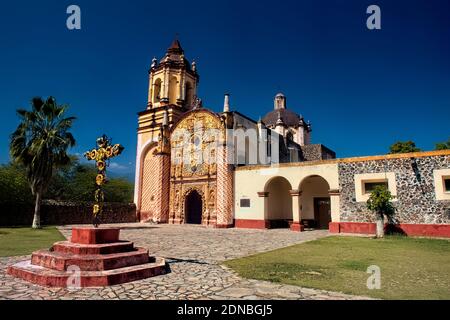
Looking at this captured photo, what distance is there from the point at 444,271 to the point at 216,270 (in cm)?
468

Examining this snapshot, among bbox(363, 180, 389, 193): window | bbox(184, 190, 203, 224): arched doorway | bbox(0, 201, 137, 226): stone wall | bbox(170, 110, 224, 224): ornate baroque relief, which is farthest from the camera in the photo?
bbox(184, 190, 203, 224): arched doorway

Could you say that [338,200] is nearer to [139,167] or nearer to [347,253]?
[347,253]

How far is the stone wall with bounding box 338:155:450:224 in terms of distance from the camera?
13.0m

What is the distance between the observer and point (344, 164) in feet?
51.7

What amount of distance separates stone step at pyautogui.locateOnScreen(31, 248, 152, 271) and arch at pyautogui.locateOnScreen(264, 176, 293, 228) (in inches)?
530

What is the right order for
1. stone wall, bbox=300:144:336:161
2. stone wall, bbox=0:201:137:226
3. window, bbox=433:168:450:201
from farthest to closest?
stone wall, bbox=300:144:336:161
stone wall, bbox=0:201:137:226
window, bbox=433:168:450:201

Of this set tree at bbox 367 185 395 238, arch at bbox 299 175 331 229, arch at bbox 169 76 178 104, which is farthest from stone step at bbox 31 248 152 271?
arch at bbox 169 76 178 104

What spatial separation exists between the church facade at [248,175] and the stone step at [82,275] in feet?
40.2

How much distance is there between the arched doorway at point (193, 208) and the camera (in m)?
23.0

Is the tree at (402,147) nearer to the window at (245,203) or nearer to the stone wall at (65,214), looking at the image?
the window at (245,203)

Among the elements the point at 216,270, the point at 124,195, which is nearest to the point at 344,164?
the point at 216,270

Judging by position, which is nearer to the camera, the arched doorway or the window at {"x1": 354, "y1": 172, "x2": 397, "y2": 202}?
the window at {"x1": 354, "y1": 172, "x2": 397, "y2": 202}

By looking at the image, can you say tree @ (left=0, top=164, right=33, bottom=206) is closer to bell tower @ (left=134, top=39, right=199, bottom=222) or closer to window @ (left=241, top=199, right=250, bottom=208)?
bell tower @ (left=134, top=39, right=199, bottom=222)

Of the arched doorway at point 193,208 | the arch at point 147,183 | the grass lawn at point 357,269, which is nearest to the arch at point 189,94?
the arch at point 147,183
